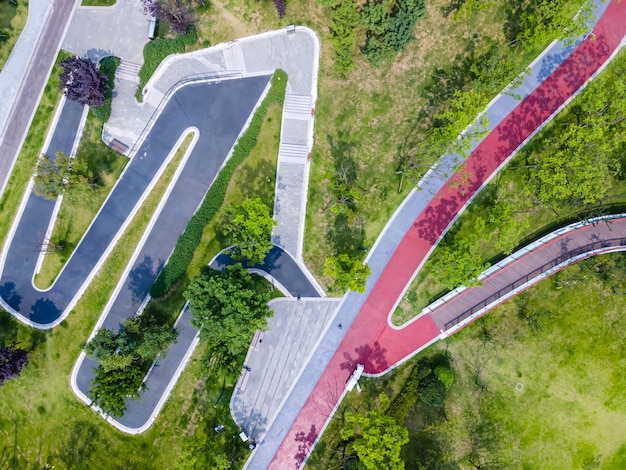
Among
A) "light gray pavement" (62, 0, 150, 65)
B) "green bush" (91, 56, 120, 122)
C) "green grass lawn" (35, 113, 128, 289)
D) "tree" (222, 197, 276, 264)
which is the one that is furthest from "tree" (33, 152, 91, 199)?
"tree" (222, 197, 276, 264)

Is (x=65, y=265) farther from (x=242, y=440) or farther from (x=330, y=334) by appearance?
(x=330, y=334)

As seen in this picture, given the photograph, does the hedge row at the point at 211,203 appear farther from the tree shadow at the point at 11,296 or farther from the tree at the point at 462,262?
the tree at the point at 462,262

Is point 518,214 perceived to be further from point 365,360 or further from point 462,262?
point 365,360

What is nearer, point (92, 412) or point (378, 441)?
point (378, 441)

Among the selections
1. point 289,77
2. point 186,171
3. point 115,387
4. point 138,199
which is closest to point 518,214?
point 289,77

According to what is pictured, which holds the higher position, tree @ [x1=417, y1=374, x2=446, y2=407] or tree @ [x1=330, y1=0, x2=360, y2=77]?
tree @ [x1=330, y1=0, x2=360, y2=77]

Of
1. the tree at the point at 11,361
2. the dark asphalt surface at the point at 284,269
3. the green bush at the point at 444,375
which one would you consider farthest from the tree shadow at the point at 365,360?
the tree at the point at 11,361

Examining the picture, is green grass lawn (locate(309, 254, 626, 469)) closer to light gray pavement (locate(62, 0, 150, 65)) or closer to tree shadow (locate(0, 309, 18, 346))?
tree shadow (locate(0, 309, 18, 346))
